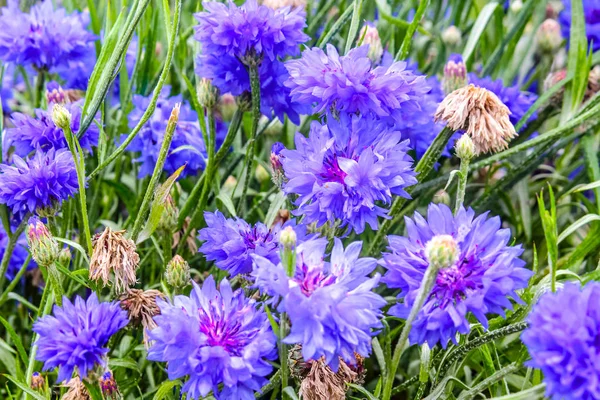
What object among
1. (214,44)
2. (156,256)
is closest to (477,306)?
(214,44)

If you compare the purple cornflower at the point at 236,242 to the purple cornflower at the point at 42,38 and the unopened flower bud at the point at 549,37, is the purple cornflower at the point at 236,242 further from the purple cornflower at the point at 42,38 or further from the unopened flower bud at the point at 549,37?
the unopened flower bud at the point at 549,37

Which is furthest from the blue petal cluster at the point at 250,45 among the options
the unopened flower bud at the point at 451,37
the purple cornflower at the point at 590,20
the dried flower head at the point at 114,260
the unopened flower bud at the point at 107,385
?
the purple cornflower at the point at 590,20

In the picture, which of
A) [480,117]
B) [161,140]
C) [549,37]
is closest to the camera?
[480,117]

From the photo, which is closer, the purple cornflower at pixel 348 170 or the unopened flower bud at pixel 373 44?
the purple cornflower at pixel 348 170

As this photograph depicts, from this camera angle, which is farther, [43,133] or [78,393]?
[43,133]

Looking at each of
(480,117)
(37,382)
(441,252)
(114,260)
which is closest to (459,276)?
(441,252)

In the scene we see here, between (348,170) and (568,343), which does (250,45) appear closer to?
(348,170)

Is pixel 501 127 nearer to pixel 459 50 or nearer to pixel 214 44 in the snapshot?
pixel 214 44
